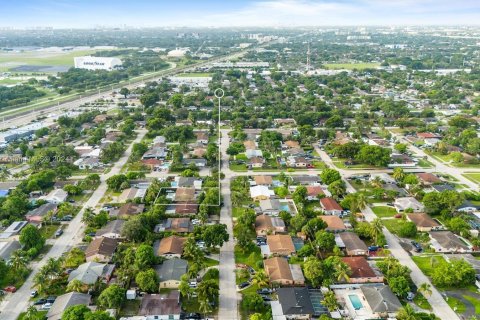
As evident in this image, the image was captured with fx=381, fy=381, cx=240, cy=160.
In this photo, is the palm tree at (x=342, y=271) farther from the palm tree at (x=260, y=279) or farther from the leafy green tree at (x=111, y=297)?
the leafy green tree at (x=111, y=297)

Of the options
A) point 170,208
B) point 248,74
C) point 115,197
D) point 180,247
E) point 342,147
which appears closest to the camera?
point 180,247

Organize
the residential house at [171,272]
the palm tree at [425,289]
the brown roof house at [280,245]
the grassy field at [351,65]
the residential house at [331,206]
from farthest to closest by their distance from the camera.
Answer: the grassy field at [351,65]
the residential house at [331,206]
the brown roof house at [280,245]
the residential house at [171,272]
the palm tree at [425,289]

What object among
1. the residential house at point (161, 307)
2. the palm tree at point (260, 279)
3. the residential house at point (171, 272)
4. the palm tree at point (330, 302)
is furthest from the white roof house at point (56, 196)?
the palm tree at point (330, 302)

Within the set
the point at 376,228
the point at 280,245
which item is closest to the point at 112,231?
the point at 280,245

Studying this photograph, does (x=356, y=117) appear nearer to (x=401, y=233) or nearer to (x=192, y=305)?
(x=401, y=233)

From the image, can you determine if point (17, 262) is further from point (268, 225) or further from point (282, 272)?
point (268, 225)

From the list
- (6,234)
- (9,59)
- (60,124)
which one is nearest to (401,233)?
(6,234)
